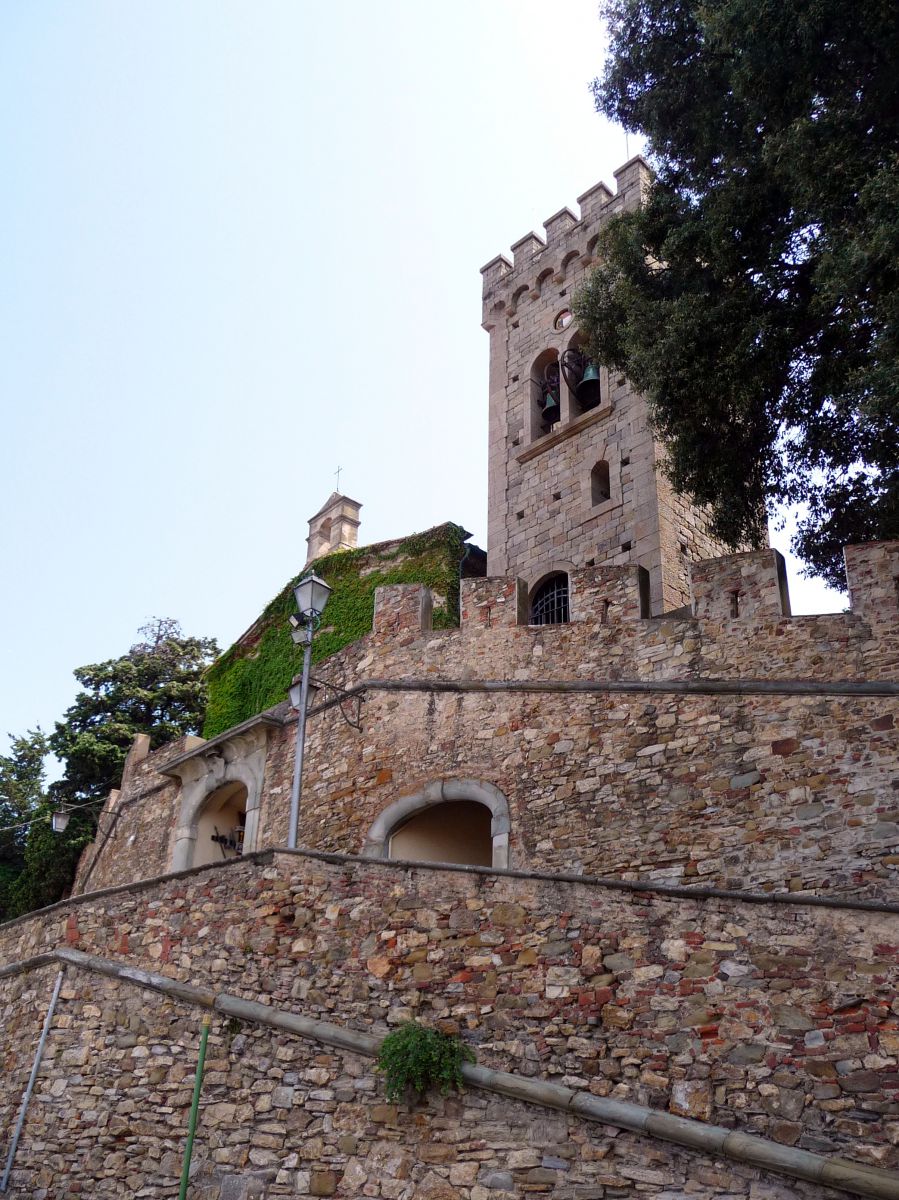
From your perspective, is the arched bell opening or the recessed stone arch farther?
the arched bell opening

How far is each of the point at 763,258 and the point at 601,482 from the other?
6.09m

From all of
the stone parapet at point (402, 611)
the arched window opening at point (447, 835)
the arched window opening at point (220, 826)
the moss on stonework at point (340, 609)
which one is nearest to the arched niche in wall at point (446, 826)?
the arched window opening at point (447, 835)

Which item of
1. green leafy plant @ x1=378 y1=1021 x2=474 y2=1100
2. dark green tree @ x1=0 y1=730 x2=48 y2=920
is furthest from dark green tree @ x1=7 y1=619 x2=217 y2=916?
green leafy plant @ x1=378 y1=1021 x2=474 y2=1100

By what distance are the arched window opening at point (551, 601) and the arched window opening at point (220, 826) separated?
503 cm

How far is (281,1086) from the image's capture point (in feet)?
27.1

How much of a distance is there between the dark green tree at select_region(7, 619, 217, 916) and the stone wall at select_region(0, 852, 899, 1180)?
12.8 metres

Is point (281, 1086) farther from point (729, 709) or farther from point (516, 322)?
point (516, 322)

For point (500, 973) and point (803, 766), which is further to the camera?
point (803, 766)

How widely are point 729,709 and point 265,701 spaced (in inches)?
389

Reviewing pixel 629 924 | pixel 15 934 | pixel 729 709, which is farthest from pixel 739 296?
pixel 15 934

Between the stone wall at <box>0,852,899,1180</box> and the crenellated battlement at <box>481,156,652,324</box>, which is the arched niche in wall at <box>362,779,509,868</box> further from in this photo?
the crenellated battlement at <box>481,156,652,324</box>

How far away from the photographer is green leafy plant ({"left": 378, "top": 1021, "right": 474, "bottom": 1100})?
7.63 metres

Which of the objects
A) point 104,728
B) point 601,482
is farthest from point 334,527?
point 601,482

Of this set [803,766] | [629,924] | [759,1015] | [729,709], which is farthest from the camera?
[729,709]
